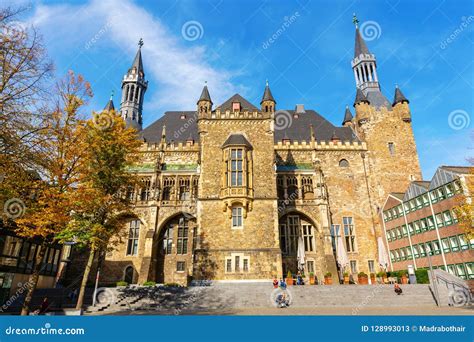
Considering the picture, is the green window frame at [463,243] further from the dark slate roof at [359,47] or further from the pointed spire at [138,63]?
the pointed spire at [138,63]

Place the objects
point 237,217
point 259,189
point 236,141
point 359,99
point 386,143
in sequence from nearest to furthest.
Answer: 1. point 237,217
2. point 259,189
3. point 236,141
4. point 386,143
5. point 359,99

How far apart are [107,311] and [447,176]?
2707 centimetres

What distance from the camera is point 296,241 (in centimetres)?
2844

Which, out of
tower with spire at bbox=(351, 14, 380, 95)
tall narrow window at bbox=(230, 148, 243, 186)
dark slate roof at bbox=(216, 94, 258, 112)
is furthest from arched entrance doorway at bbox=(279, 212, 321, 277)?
tower with spire at bbox=(351, 14, 380, 95)

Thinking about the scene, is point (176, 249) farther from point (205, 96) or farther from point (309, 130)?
point (309, 130)

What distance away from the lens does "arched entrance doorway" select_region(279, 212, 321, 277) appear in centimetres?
2756

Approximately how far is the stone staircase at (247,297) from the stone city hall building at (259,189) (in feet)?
10.7

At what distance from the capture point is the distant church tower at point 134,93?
142 ft

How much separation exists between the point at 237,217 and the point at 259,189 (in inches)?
116

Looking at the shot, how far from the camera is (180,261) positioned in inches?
1081

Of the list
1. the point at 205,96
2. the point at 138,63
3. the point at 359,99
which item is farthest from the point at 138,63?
the point at 359,99

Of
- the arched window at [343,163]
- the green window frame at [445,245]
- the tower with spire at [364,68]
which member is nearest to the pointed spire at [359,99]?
the tower with spire at [364,68]

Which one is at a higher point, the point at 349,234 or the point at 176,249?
the point at 349,234

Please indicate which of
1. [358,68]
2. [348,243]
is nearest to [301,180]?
[348,243]
